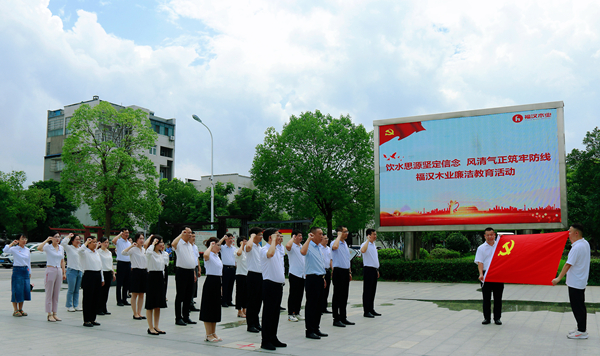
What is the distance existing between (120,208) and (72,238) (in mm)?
20522

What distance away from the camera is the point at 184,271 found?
8.36 meters

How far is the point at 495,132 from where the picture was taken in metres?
17.1

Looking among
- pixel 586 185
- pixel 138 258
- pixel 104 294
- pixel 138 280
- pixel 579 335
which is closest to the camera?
pixel 579 335

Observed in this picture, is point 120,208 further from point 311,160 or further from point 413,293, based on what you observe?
point 413,293

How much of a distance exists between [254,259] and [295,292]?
1753mm

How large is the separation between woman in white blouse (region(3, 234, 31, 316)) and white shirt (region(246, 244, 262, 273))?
205 inches

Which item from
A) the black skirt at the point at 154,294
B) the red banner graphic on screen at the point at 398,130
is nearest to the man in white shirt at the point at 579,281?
the black skirt at the point at 154,294

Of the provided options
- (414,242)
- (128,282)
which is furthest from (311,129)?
(128,282)

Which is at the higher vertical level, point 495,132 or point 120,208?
point 495,132

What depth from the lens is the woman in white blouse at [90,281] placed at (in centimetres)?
849

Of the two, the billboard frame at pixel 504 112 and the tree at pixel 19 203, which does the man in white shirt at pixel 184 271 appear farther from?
the tree at pixel 19 203

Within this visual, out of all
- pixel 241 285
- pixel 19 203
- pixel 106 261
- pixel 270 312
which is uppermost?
pixel 19 203

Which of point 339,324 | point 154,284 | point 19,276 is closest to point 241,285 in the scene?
point 339,324

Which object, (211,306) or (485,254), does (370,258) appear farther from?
(211,306)
